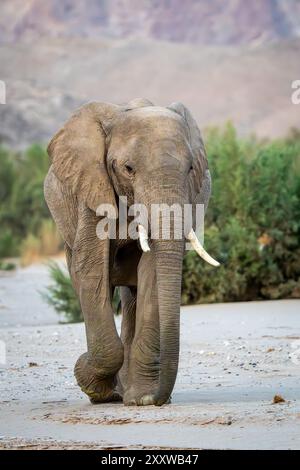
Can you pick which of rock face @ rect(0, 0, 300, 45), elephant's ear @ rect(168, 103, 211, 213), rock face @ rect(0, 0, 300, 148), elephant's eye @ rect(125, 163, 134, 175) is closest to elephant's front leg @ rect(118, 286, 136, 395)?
elephant's ear @ rect(168, 103, 211, 213)

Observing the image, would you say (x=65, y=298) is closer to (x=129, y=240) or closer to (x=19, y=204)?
(x=129, y=240)

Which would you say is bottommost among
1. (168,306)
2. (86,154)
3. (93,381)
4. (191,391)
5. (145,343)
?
(191,391)

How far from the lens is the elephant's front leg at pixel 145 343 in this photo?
9344 mm

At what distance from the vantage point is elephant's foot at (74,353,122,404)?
9.69 meters

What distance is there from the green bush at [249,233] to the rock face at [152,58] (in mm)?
44945

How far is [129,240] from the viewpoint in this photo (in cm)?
965

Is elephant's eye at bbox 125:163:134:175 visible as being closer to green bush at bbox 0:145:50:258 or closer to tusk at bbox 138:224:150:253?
tusk at bbox 138:224:150:253

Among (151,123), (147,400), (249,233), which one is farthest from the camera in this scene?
(249,233)

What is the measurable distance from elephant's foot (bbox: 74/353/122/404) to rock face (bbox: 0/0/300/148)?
51778 millimetres

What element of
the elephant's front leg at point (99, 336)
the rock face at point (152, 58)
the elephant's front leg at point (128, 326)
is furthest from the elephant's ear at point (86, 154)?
the rock face at point (152, 58)

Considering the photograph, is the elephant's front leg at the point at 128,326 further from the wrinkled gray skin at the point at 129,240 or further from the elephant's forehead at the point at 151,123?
the elephant's forehead at the point at 151,123

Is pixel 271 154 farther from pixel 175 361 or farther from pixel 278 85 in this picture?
pixel 278 85

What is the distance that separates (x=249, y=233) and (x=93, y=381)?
6759 mm

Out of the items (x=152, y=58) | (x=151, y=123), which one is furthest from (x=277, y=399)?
(x=152, y=58)
